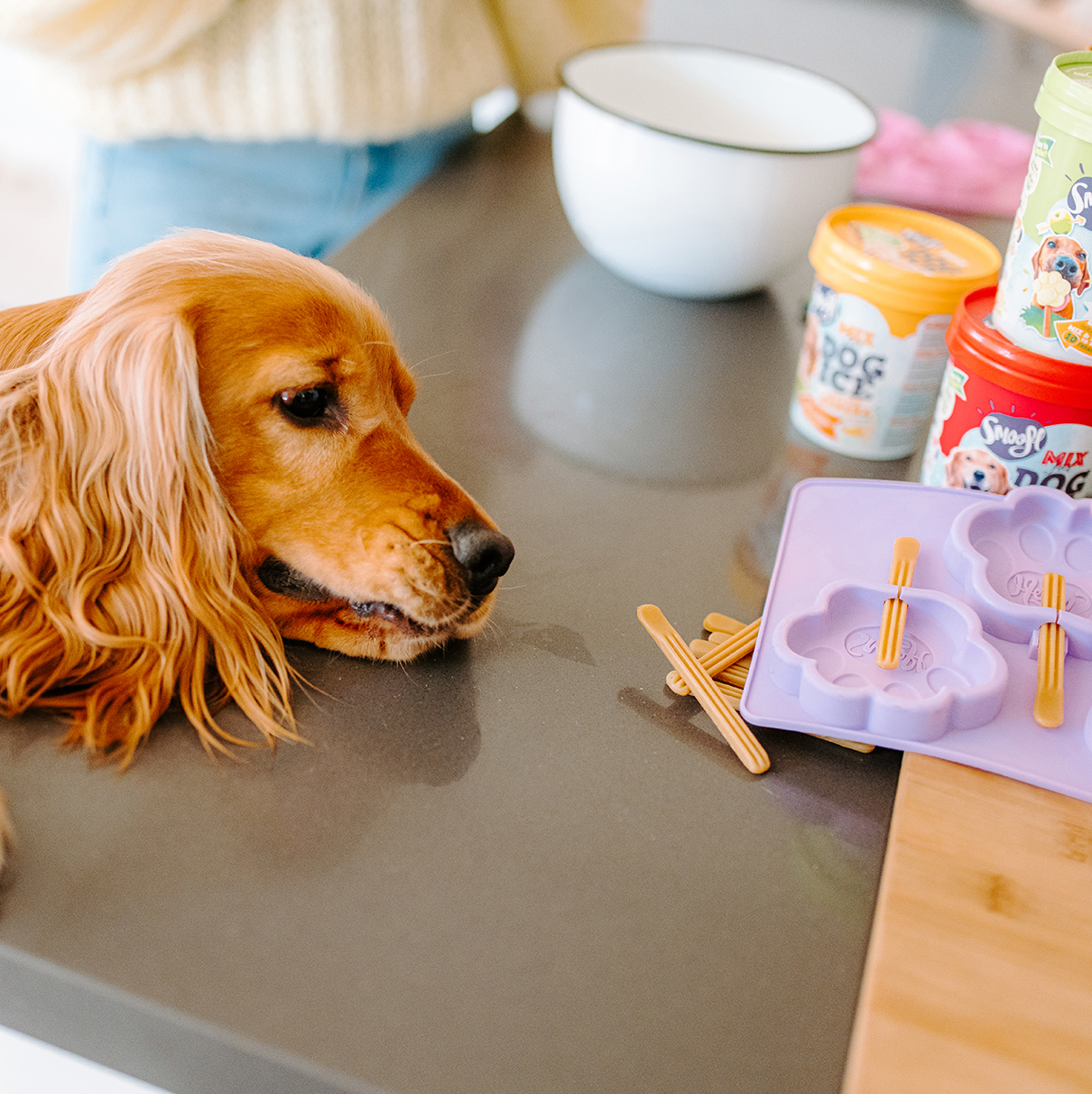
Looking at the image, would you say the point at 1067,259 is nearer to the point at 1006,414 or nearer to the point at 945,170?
the point at 1006,414

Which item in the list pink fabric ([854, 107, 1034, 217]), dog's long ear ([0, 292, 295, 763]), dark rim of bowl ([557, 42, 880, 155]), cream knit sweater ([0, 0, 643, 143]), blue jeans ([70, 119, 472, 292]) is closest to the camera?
dog's long ear ([0, 292, 295, 763])

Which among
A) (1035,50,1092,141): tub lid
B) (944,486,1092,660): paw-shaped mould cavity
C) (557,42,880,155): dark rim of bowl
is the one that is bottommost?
(944,486,1092,660): paw-shaped mould cavity

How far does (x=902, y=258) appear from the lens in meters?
1.09

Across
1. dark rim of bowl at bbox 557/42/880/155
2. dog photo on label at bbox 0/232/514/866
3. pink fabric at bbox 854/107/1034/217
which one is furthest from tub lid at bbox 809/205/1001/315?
pink fabric at bbox 854/107/1034/217

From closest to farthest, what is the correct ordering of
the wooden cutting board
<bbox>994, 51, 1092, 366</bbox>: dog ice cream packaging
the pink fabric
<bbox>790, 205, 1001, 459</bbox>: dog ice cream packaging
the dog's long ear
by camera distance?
the wooden cutting board, the dog's long ear, <bbox>994, 51, 1092, 366</bbox>: dog ice cream packaging, <bbox>790, 205, 1001, 459</bbox>: dog ice cream packaging, the pink fabric

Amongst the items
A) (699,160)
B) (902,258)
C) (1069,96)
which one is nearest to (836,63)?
(699,160)

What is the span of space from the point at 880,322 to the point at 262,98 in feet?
3.19

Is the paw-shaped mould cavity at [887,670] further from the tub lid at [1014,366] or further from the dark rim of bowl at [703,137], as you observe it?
the dark rim of bowl at [703,137]

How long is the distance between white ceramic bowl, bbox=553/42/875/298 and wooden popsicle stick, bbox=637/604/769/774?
627mm

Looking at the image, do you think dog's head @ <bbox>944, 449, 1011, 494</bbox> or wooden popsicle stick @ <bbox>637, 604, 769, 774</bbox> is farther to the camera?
dog's head @ <bbox>944, 449, 1011, 494</bbox>

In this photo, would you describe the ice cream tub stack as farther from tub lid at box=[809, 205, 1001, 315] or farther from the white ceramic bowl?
the white ceramic bowl

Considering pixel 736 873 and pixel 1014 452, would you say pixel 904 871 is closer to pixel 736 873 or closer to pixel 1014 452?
pixel 736 873

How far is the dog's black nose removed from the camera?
81 centimetres

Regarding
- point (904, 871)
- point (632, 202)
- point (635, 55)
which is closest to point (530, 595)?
point (904, 871)
